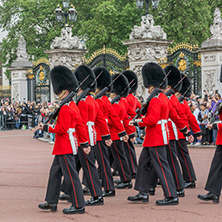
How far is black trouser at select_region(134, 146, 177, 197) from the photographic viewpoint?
7285mm

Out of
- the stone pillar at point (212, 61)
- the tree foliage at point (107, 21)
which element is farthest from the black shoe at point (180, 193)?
the tree foliage at point (107, 21)

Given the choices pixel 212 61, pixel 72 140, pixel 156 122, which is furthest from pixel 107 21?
pixel 72 140

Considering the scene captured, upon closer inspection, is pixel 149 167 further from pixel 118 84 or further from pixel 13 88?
pixel 13 88

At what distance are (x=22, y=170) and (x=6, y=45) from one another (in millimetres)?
25273

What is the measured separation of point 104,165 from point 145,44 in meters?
10.6

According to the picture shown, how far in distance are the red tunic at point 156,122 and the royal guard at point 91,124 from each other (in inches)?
28.5

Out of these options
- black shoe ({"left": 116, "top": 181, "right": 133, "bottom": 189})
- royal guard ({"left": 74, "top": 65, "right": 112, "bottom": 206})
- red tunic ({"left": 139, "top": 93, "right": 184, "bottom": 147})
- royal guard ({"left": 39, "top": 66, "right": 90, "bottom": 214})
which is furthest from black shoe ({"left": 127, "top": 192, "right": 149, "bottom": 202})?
black shoe ({"left": 116, "top": 181, "right": 133, "bottom": 189})

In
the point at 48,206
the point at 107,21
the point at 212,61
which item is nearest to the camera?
the point at 48,206

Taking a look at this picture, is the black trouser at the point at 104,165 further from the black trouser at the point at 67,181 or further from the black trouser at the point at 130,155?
the black trouser at the point at 130,155

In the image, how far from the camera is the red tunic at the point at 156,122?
7355 millimetres

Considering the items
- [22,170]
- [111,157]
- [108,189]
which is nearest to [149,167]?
[108,189]

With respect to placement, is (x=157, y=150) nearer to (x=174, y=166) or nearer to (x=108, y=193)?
(x=174, y=166)

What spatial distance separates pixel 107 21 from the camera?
3173cm

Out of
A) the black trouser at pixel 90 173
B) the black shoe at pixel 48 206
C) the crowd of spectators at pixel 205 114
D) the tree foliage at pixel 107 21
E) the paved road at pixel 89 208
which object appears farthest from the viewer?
the tree foliage at pixel 107 21
